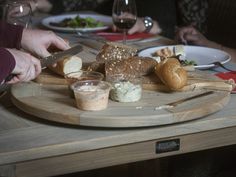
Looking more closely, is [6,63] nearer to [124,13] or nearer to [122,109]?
[122,109]

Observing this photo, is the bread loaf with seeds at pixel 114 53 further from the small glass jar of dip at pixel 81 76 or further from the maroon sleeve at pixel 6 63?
the maroon sleeve at pixel 6 63

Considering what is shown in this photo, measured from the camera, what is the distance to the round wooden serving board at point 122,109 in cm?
114

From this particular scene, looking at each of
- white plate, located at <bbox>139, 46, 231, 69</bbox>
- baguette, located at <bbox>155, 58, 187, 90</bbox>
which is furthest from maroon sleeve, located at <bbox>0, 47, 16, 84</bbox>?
white plate, located at <bbox>139, 46, 231, 69</bbox>

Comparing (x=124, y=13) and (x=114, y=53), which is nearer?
(x=114, y=53)

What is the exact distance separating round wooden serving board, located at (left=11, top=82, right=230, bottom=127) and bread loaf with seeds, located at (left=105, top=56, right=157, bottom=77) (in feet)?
0.26

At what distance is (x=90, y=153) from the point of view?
1.13 metres

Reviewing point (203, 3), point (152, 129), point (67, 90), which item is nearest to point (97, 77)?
point (67, 90)

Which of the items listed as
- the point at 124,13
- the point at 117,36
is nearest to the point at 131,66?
the point at 124,13

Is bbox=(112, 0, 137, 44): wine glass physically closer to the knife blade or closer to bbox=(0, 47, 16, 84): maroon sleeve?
the knife blade

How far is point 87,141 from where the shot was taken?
1.11 m

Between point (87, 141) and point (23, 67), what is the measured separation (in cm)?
26

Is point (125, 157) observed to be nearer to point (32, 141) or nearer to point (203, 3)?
point (32, 141)

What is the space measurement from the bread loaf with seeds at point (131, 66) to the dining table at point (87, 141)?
0.23m

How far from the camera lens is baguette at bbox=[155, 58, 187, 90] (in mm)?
1280
